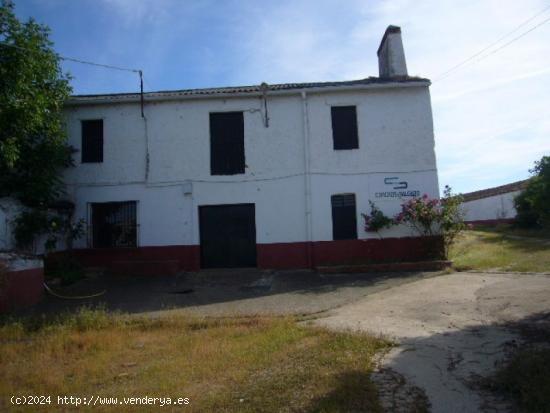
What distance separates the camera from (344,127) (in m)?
14.2

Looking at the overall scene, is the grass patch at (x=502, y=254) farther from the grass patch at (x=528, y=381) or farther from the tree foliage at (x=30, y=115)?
the tree foliage at (x=30, y=115)

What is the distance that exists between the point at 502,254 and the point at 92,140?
14031 millimetres

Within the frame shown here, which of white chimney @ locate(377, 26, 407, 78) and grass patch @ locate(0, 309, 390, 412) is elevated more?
white chimney @ locate(377, 26, 407, 78)

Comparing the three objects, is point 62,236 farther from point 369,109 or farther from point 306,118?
point 369,109

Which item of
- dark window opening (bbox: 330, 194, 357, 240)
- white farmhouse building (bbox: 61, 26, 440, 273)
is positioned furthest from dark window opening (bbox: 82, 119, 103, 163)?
dark window opening (bbox: 330, 194, 357, 240)

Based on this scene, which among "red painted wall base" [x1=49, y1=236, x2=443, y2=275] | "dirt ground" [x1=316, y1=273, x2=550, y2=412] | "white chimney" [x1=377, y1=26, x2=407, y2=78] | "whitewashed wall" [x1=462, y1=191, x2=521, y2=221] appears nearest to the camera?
"dirt ground" [x1=316, y1=273, x2=550, y2=412]

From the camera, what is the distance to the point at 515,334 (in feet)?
19.6

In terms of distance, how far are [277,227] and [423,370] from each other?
907cm

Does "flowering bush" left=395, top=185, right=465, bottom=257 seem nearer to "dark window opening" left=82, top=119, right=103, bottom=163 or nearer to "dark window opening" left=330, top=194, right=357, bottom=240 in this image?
"dark window opening" left=330, top=194, right=357, bottom=240

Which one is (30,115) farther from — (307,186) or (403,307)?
(403,307)

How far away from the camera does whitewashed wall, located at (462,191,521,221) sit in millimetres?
28156

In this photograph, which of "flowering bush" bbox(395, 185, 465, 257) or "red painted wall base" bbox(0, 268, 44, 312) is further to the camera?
"flowering bush" bbox(395, 185, 465, 257)

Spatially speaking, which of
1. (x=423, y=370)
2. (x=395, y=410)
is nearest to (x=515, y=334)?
(x=423, y=370)

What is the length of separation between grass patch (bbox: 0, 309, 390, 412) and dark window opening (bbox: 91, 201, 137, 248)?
19.2 feet
